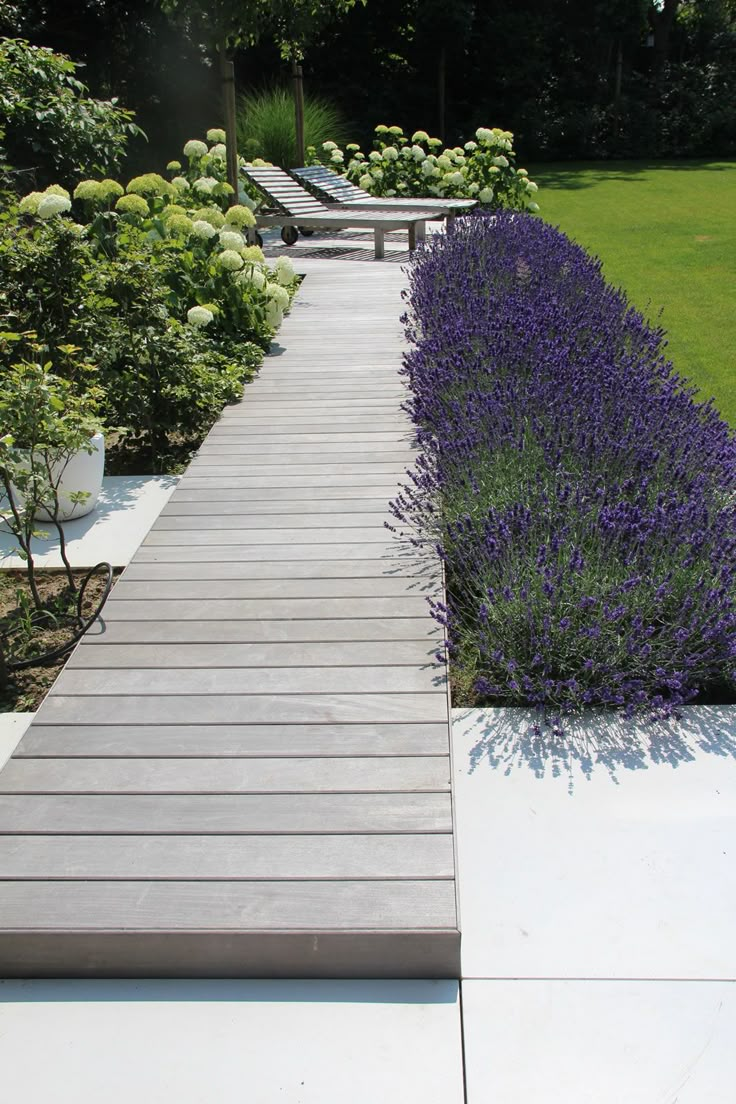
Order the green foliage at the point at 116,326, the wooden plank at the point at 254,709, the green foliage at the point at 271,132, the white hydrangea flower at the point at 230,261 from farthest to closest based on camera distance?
the green foliage at the point at 271,132, the white hydrangea flower at the point at 230,261, the green foliage at the point at 116,326, the wooden plank at the point at 254,709

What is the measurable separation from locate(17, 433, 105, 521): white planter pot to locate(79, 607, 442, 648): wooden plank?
0.98m

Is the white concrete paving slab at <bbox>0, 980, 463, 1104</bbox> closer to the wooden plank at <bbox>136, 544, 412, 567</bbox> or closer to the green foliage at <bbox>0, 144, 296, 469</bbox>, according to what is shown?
the wooden plank at <bbox>136, 544, 412, 567</bbox>

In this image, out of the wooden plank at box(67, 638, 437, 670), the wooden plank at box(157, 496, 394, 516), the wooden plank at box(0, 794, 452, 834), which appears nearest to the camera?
the wooden plank at box(0, 794, 452, 834)

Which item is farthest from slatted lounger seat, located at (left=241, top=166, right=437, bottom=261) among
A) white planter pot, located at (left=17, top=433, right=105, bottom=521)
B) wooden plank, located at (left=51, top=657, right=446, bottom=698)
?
wooden plank, located at (left=51, top=657, right=446, bottom=698)

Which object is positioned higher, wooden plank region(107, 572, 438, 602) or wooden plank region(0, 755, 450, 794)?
wooden plank region(107, 572, 438, 602)

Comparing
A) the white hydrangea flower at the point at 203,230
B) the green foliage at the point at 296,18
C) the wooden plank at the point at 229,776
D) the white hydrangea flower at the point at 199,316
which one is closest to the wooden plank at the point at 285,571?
the wooden plank at the point at 229,776

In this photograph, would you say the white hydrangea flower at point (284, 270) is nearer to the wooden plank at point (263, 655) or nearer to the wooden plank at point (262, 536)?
the wooden plank at point (262, 536)

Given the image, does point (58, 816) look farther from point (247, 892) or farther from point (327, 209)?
point (327, 209)

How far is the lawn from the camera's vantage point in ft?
20.4

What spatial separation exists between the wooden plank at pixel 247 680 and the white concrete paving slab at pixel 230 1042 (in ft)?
2.73

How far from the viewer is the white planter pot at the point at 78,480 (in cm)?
364

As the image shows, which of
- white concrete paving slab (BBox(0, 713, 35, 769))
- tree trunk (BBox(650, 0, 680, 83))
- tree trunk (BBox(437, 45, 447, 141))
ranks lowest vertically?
white concrete paving slab (BBox(0, 713, 35, 769))

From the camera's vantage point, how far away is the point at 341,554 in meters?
3.20

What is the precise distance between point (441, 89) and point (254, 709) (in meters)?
19.1
